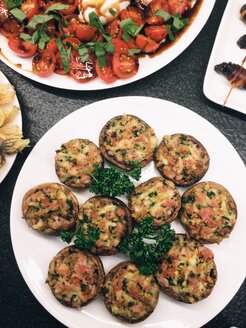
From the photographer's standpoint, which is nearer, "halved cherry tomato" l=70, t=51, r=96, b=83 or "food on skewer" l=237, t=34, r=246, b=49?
"halved cherry tomato" l=70, t=51, r=96, b=83

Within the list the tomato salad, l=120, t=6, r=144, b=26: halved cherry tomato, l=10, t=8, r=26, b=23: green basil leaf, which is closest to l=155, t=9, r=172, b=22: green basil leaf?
the tomato salad

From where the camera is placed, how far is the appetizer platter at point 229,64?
3.37 metres

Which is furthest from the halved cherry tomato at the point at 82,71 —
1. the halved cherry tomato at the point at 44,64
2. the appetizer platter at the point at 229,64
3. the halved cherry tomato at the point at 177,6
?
the appetizer platter at the point at 229,64

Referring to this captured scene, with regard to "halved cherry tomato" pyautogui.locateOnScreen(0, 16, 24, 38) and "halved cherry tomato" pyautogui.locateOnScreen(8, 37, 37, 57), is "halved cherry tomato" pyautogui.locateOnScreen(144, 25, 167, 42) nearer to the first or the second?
"halved cherry tomato" pyautogui.locateOnScreen(8, 37, 37, 57)

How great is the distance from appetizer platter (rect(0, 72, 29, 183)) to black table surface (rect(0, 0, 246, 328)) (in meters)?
0.21

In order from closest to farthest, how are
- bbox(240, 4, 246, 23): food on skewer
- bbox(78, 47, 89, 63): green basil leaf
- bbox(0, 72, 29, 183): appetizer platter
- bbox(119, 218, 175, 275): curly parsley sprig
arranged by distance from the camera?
1. bbox(119, 218, 175, 275): curly parsley sprig
2. bbox(0, 72, 29, 183): appetizer platter
3. bbox(78, 47, 89, 63): green basil leaf
4. bbox(240, 4, 246, 23): food on skewer

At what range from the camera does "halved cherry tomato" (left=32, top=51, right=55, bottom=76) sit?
3.33m

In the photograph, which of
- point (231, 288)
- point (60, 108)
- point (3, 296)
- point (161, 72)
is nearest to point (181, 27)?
point (161, 72)

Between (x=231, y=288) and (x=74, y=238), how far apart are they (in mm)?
1111

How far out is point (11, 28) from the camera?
3434 millimetres

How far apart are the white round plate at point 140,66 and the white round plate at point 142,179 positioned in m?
0.16

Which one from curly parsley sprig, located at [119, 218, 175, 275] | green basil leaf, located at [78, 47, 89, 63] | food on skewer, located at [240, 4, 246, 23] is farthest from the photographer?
food on skewer, located at [240, 4, 246, 23]

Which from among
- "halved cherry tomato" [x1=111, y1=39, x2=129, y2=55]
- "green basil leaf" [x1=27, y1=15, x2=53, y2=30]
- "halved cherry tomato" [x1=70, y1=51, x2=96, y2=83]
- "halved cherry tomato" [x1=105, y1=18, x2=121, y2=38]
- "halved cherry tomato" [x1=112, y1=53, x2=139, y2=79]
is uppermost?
"green basil leaf" [x1=27, y1=15, x2=53, y2=30]

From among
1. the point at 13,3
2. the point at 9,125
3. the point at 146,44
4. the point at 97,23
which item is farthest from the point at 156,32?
the point at 9,125
